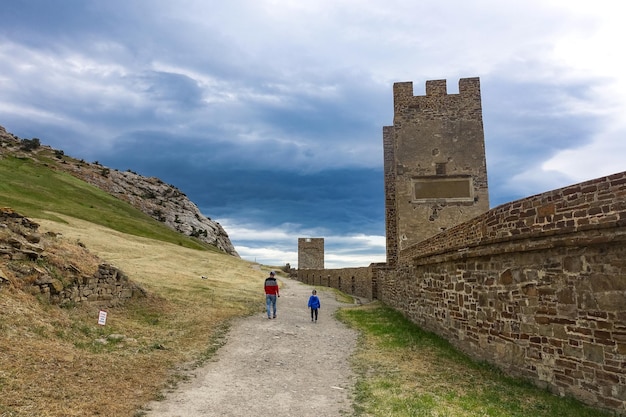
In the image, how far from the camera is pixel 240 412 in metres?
6.60

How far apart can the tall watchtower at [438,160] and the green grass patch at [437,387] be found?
979 cm

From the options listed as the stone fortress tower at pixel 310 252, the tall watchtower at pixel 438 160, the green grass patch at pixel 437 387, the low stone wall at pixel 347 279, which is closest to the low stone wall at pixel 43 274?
the green grass patch at pixel 437 387

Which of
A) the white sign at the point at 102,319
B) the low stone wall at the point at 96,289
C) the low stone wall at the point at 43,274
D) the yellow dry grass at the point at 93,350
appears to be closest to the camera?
the yellow dry grass at the point at 93,350

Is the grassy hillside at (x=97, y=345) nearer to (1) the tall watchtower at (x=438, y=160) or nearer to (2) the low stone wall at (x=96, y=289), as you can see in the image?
(2) the low stone wall at (x=96, y=289)

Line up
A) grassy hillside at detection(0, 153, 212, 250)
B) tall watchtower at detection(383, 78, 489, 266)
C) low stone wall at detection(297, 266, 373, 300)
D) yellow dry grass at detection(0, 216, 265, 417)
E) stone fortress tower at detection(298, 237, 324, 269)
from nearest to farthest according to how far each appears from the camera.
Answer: yellow dry grass at detection(0, 216, 265, 417) → tall watchtower at detection(383, 78, 489, 266) → low stone wall at detection(297, 266, 373, 300) → grassy hillside at detection(0, 153, 212, 250) → stone fortress tower at detection(298, 237, 324, 269)

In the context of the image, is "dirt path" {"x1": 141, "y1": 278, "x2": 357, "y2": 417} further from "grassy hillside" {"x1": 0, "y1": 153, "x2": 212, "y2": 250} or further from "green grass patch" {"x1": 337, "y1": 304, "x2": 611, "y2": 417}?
"grassy hillside" {"x1": 0, "y1": 153, "x2": 212, "y2": 250}

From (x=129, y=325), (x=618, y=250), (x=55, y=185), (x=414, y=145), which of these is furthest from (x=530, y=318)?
(x=55, y=185)

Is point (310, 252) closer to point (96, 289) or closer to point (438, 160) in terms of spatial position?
point (438, 160)

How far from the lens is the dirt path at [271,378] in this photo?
678 cm

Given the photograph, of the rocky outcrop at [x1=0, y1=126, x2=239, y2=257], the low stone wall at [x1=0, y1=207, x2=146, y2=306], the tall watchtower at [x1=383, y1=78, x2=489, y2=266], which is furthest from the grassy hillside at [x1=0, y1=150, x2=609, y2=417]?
the rocky outcrop at [x1=0, y1=126, x2=239, y2=257]

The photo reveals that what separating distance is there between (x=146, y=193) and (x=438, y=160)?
9123 cm

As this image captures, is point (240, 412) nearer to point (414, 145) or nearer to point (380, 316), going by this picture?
point (380, 316)

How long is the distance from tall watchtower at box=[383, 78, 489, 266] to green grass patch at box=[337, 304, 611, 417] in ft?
32.1

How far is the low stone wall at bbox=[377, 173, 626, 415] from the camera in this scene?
702 centimetres
